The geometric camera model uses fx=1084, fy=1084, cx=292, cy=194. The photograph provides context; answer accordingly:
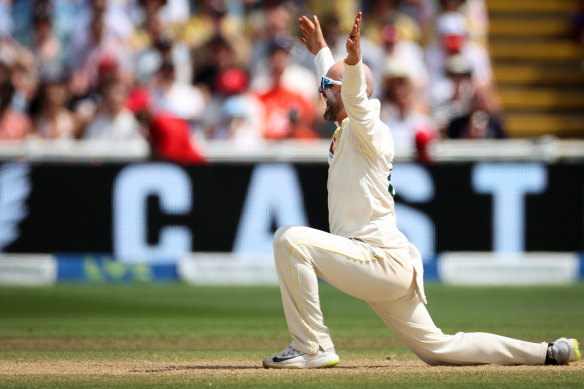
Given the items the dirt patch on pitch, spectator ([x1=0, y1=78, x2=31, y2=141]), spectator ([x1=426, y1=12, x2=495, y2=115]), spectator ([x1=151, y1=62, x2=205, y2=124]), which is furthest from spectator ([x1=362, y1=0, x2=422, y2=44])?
the dirt patch on pitch

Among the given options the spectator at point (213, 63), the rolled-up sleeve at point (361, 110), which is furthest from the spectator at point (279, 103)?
the rolled-up sleeve at point (361, 110)

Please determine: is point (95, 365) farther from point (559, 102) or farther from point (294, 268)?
point (559, 102)

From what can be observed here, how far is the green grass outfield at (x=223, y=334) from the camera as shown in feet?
20.2

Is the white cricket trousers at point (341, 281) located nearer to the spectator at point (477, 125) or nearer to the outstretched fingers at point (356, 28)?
the outstretched fingers at point (356, 28)

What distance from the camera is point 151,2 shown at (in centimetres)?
1616

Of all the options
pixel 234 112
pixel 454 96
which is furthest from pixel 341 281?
pixel 454 96

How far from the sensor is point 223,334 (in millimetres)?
9031

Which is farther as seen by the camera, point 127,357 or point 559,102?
point 559,102

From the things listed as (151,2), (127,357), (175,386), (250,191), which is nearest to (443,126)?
(250,191)

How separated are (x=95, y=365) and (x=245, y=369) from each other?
1024 millimetres

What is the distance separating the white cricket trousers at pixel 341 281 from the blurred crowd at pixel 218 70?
6.98 meters

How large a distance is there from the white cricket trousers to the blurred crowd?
698 centimetres

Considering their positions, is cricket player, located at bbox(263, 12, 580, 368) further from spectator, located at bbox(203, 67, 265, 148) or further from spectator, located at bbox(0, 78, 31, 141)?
spectator, located at bbox(0, 78, 31, 141)

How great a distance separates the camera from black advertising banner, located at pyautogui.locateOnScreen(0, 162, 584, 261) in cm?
1299
